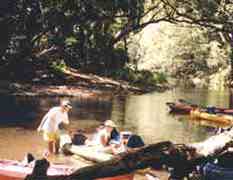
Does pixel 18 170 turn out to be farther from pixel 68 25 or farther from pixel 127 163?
pixel 68 25

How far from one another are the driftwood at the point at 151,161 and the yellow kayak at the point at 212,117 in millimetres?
22433

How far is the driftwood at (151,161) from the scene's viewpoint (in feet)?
18.5

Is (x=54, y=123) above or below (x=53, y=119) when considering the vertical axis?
below

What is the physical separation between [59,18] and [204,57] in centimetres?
2977

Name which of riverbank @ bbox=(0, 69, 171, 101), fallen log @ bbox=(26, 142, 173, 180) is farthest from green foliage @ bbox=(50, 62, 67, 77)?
fallen log @ bbox=(26, 142, 173, 180)

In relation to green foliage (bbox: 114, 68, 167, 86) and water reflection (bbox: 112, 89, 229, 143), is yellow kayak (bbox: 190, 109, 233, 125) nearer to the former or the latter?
water reflection (bbox: 112, 89, 229, 143)

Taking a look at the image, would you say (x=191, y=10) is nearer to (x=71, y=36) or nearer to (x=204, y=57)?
(x=71, y=36)

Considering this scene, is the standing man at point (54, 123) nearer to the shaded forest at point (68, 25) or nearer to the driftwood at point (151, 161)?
the driftwood at point (151, 161)

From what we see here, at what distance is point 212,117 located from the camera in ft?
99.0

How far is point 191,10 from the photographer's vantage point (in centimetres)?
4081

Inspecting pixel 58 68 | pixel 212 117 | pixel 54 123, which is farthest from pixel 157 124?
pixel 58 68

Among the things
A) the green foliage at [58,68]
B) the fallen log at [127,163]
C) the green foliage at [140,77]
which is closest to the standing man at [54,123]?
the fallen log at [127,163]

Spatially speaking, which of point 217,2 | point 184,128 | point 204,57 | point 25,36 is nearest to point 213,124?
point 184,128

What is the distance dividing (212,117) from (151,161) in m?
24.7
